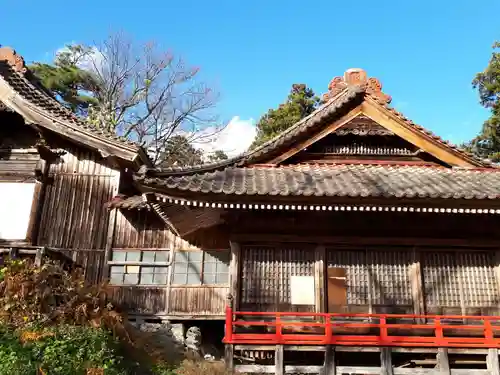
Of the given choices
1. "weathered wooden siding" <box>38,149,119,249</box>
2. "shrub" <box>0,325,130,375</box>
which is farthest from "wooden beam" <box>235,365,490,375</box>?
"weathered wooden siding" <box>38,149,119,249</box>

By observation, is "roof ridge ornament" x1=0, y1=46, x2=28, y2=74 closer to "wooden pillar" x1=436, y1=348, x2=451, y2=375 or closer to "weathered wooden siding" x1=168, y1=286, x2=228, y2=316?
"weathered wooden siding" x1=168, y1=286, x2=228, y2=316

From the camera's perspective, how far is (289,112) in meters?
32.3

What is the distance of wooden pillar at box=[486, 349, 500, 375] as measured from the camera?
9.77m

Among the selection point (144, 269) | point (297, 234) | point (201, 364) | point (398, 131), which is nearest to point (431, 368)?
point (297, 234)

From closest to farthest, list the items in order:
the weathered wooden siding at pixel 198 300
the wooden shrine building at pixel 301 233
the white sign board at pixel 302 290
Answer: the wooden shrine building at pixel 301 233, the white sign board at pixel 302 290, the weathered wooden siding at pixel 198 300

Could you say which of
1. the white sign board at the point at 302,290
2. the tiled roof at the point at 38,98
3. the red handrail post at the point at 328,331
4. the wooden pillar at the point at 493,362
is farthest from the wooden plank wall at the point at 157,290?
the wooden pillar at the point at 493,362

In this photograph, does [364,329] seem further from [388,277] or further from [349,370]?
[388,277]

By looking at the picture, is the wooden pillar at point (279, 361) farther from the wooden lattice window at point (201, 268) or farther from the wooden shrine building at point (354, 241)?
the wooden lattice window at point (201, 268)

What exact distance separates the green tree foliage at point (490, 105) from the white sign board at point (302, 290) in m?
20.9

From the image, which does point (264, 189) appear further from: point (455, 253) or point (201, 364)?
point (455, 253)

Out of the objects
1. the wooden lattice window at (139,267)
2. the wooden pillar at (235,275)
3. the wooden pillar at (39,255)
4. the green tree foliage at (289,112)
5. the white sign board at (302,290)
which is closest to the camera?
the wooden pillar at (235,275)

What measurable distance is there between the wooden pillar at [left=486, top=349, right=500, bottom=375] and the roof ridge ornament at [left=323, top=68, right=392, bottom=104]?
689cm

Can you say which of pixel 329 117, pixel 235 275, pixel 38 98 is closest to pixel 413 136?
pixel 329 117

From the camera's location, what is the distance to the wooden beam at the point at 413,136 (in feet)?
40.1
